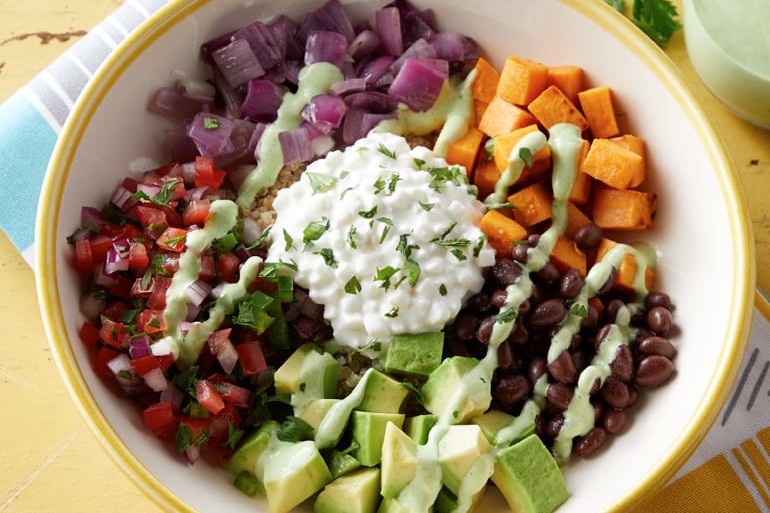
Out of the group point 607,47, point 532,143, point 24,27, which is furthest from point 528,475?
point 24,27

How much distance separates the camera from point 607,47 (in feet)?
9.27

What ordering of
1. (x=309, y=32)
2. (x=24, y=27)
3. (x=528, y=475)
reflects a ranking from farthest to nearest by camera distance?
1. (x=24, y=27)
2. (x=309, y=32)
3. (x=528, y=475)

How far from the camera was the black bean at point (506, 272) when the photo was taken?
105 inches

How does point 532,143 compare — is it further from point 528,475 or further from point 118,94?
point 118,94

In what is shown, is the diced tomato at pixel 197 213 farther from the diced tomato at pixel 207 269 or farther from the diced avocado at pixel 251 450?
the diced avocado at pixel 251 450

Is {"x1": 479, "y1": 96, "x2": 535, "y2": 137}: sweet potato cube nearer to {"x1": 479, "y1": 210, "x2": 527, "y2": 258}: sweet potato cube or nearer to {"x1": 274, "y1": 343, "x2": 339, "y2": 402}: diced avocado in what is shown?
{"x1": 479, "y1": 210, "x2": 527, "y2": 258}: sweet potato cube

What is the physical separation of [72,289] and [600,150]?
157cm

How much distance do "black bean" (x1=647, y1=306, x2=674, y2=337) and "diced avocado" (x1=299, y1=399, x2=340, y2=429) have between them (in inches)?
36.0

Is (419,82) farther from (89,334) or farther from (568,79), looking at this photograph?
(89,334)

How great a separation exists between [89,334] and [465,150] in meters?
1.24

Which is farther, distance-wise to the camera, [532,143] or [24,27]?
[24,27]

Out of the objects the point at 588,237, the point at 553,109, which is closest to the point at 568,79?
the point at 553,109

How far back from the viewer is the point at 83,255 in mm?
2643

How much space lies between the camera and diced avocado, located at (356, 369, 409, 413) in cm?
254
